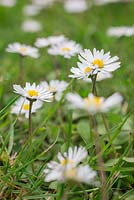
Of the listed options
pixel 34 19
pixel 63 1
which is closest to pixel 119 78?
pixel 34 19

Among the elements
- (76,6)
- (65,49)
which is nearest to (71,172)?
(65,49)

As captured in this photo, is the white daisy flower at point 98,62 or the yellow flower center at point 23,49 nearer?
the white daisy flower at point 98,62

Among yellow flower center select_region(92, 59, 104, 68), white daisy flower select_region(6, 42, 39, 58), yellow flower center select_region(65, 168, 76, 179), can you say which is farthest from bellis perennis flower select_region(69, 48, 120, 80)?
white daisy flower select_region(6, 42, 39, 58)

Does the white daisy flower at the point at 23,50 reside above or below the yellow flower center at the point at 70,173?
above

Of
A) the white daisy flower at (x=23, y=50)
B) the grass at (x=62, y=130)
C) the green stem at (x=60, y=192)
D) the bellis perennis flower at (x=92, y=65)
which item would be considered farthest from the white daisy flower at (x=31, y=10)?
the green stem at (x=60, y=192)

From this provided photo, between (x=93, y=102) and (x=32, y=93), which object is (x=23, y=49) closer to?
(x=32, y=93)

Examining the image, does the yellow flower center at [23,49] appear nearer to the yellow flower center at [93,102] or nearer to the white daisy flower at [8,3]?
the yellow flower center at [93,102]
